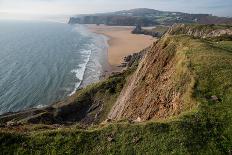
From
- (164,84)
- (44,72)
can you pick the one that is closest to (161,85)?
(164,84)

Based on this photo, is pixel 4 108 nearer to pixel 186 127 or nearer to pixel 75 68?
pixel 75 68

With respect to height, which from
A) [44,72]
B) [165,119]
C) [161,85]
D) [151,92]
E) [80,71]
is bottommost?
[44,72]

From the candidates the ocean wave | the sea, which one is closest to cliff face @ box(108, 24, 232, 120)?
the sea

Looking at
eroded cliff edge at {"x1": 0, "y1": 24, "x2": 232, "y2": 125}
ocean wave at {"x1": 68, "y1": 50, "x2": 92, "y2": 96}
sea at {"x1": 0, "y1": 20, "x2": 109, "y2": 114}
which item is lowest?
sea at {"x1": 0, "y1": 20, "x2": 109, "y2": 114}

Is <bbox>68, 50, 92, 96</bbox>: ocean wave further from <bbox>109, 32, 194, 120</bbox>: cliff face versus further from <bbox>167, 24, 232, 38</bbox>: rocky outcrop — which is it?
<bbox>109, 32, 194, 120</bbox>: cliff face

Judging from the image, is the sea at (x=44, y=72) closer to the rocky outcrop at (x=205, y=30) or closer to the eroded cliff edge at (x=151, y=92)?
the eroded cliff edge at (x=151, y=92)

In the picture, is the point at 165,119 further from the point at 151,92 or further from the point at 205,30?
the point at 205,30

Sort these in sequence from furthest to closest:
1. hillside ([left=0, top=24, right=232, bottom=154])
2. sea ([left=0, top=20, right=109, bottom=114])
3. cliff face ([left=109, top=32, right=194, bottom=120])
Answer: sea ([left=0, top=20, right=109, bottom=114]) → cliff face ([left=109, top=32, right=194, bottom=120]) → hillside ([left=0, top=24, right=232, bottom=154])

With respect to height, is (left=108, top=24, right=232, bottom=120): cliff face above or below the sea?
above

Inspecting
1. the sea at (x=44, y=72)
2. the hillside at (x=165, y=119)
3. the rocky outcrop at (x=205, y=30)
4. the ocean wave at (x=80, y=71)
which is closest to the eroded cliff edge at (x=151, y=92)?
the hillside at (x=165, y=119)
